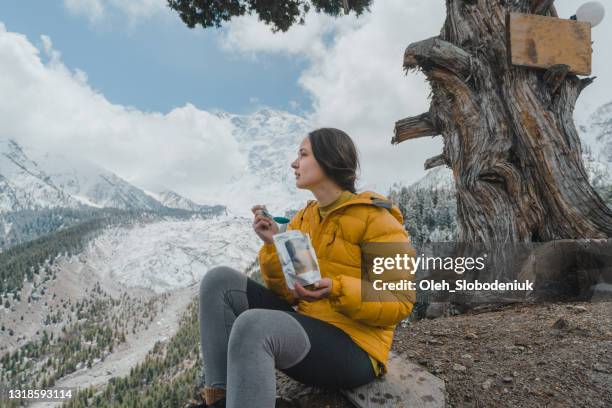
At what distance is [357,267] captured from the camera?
7.99 feet

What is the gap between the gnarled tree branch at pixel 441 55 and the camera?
5562 mm

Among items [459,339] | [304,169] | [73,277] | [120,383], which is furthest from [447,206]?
[73,277]

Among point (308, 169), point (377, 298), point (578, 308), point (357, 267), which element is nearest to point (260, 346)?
point (377, 298)

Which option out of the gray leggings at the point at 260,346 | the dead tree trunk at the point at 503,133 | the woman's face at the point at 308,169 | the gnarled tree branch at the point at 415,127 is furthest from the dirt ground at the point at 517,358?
the gnarled tree branch at the point at 415,127

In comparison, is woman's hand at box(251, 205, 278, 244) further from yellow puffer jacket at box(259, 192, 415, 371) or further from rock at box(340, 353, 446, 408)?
rock at box(340, 353, 446, 408)

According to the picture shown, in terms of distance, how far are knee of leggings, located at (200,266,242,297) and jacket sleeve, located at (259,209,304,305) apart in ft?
0.71

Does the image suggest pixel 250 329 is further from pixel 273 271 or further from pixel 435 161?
pixel 435 161

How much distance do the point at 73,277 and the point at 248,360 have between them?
21618 centimetres

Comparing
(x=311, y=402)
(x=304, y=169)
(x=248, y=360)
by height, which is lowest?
(x=311, y=402)

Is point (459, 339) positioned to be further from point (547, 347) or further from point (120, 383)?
point (120, 383)

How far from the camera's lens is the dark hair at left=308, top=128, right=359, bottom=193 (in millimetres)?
2637

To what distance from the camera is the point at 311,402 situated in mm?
2590

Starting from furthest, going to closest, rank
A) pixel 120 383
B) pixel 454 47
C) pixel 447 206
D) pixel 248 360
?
pixel 120 383 → pixel 447 206 → pixel 454 47 → pixel 248 360

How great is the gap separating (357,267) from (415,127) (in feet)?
14.8
